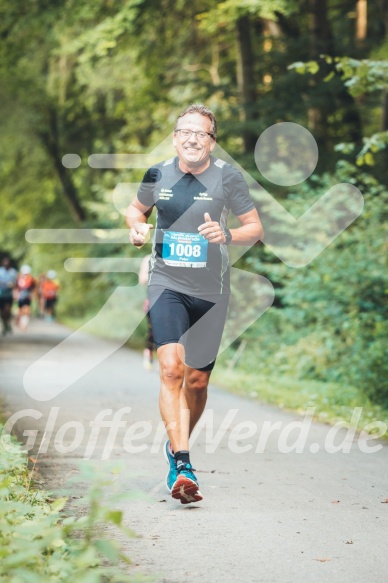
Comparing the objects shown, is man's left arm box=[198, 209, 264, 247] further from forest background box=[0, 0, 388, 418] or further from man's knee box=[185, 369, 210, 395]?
forest background box=[0, 0, 388, 418]

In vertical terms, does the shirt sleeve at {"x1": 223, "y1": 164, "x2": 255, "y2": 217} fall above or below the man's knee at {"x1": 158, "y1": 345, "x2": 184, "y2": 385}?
above

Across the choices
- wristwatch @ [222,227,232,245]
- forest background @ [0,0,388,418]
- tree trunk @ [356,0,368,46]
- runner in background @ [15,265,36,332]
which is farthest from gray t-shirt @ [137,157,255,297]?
runner in background @ [15,265,36,332]

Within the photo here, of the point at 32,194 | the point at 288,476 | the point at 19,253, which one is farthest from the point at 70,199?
the point at 288,476

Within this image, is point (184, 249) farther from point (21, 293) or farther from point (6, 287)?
point (21, 293)

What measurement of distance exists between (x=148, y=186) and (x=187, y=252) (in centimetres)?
53

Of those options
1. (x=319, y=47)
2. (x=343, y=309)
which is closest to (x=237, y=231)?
(x=343, y=309)

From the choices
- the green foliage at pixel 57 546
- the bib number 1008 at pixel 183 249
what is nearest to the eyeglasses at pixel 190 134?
the bib number 1008 at pixel 183 249

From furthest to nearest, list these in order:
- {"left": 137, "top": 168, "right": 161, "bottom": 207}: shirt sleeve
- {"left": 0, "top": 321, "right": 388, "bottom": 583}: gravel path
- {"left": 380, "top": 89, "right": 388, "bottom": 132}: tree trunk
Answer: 1. {"left": 380, "top": 89, "right": 388, "bottom": 132}: tree trunk
2. {"left": 137, "top": 168, "right": 161, "bottom": 207}: shirt sleeve
3. {"left": 0, "top": 321, "right": 388, "bottom": 583}: gravel path

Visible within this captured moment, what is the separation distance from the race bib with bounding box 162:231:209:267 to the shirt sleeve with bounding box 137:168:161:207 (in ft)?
1.15

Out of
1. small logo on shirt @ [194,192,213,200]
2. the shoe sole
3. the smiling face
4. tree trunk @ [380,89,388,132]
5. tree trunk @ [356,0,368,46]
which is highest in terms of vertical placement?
tree trunk @ [356,0,368,46]

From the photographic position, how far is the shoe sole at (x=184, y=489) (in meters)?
5.55

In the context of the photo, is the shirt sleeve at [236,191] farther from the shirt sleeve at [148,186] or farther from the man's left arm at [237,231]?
the shirt sleeve at [148,186]

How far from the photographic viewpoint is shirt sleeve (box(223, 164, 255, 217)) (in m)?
6.16

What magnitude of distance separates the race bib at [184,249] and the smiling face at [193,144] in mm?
433
